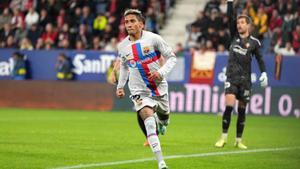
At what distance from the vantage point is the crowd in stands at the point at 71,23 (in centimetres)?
2820

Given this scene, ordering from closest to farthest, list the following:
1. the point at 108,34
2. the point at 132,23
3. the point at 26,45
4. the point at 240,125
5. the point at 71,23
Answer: the point at 132,23, the point at 240,125, the point at 108,34, the point at 26,45, the point at 71,23

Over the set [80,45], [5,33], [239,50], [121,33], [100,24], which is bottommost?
[80,45]

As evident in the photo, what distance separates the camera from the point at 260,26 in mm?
25250

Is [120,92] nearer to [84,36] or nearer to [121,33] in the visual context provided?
[121,33]

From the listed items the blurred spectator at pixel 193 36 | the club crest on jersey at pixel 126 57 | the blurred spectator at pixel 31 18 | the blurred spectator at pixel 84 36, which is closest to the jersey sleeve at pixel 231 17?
the club crest on jersey at pixel 126 57

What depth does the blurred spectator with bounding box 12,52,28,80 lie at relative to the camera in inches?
1074

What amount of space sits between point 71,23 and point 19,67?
10.5 feet

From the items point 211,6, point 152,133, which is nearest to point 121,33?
point 211,6

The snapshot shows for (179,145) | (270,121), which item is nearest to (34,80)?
(270,121)

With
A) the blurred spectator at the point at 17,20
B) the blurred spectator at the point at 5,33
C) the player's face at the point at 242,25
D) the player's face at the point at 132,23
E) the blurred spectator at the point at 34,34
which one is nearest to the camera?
the player's face at the point at 132,23

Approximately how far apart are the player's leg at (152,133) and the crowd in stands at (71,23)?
1648 centimetres

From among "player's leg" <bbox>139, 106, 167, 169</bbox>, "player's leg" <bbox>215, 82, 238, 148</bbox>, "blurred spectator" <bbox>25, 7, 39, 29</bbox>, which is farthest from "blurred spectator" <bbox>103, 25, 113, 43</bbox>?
"player's leg" <bbox>139, 106, 167, 169</bbox>

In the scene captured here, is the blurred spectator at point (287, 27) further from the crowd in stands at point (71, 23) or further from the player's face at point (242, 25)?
the player's face at point (242, 25)

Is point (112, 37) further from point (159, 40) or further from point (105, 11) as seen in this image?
point (159, 40)
